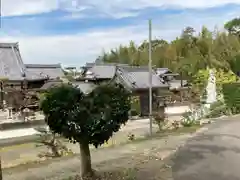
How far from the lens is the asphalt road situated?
6758 mm

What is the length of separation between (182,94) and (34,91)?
41.1 feet

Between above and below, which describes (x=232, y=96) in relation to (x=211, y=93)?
below

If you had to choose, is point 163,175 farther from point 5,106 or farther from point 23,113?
point 5,106

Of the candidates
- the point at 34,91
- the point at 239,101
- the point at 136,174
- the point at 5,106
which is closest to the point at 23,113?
the point at 5,106

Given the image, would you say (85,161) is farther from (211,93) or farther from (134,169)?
(211,93)

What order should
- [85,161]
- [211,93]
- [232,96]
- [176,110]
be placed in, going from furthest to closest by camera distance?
[176,110], [211,93], [232,96], [85,161]

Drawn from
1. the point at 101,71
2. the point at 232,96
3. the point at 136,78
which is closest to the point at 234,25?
the point at 101,71

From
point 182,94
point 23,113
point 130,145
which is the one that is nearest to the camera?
point 130,145

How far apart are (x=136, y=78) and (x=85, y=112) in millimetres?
18906

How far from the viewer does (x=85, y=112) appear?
6008 millimetres

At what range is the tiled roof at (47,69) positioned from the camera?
32656mm

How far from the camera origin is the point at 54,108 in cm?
611

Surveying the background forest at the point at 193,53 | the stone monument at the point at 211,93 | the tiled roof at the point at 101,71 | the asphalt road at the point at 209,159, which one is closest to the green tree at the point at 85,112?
the asphalt road at the point at 209,159

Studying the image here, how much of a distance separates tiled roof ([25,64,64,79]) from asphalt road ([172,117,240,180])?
78.8 ft
